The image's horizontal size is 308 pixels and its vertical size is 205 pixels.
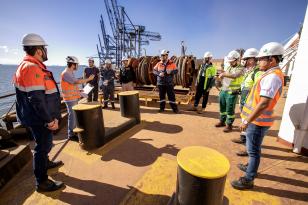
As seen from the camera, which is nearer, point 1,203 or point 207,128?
point 1,203

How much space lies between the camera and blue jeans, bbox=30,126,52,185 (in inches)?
89.5

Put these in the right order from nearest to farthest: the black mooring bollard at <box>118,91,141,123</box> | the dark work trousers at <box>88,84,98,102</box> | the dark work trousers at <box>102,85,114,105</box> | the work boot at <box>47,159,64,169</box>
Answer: the work boot at <box>47,159,64,169</box> < the black mooring bollard at <box>118,91,141,123</box> < the dark work trousers at <box>102,85,114,105</box> < the dark work trousers at <box>88,84,98,102</box>

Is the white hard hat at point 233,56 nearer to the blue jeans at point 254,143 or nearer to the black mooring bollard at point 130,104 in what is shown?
the blue jeans at point 254,143

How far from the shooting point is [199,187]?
5.09 ft

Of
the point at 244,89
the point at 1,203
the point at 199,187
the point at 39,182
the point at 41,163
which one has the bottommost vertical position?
the point at 1,203

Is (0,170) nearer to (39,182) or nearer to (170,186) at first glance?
(39,182)

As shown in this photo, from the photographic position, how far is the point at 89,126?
11.1 feet

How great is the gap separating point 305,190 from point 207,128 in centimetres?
243

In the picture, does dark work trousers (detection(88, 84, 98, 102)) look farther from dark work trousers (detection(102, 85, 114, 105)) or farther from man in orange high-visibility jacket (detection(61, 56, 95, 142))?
man in orange high-visibility jacket (detection(61, 56, 95, 142))

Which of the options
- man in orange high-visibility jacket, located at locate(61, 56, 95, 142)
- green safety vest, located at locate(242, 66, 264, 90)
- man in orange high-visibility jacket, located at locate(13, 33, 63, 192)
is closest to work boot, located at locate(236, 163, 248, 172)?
green safety vest, located at locate(242, 66, 264, 90)

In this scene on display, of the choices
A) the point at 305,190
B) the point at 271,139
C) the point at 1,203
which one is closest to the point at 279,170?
the point at 305,190

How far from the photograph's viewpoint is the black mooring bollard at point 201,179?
1524 mm

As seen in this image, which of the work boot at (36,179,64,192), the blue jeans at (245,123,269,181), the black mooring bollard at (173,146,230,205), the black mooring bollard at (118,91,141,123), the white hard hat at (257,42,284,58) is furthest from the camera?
the black mooring bollard at (118,91,141,123)

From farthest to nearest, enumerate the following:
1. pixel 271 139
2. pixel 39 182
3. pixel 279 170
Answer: pixel 271 139, pixel 279 170, pixel 39 182
